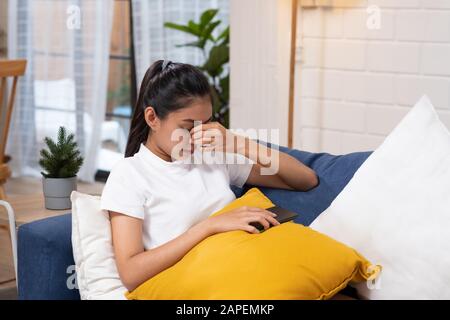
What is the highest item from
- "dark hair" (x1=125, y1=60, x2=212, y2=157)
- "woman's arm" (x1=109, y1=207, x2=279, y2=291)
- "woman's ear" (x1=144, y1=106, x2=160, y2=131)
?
"dark hair" (x1=125, y1=60, x2=212, y2=157)

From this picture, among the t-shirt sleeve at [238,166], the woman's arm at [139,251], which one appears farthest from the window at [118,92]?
the woman's arm at [139,251]

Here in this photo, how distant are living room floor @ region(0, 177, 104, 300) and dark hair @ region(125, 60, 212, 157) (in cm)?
48

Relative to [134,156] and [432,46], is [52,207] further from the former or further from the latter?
[432,46]

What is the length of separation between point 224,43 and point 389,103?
121cm

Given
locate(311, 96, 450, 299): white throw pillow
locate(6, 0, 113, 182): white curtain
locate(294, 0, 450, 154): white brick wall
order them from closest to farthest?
locate(311, 96, 450, 299): white throw pillow, locate(294, 0, 450, 154): white brick wall, locate(6, 0, 113, 182): white curtain

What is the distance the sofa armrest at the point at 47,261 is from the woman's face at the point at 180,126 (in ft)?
0.99

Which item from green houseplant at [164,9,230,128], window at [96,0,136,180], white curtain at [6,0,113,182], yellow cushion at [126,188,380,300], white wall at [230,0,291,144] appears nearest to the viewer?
yellow cushion at [126,188,380,300]

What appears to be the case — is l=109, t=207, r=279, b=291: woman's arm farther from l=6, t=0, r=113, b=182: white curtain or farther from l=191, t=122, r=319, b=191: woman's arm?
l=6, t=0, r=113, b=182: white curtain

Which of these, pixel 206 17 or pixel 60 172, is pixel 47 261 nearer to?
pixel 60 172

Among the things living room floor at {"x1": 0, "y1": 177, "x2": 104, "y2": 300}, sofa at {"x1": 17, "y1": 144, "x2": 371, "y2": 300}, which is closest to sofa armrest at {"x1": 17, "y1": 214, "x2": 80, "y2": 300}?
sofa at {"x1": 17, "y1": 144, "x2": 371, "y2": 300}

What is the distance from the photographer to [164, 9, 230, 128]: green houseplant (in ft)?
13.2

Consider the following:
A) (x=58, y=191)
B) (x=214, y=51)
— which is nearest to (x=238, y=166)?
(x=58, y=191)
